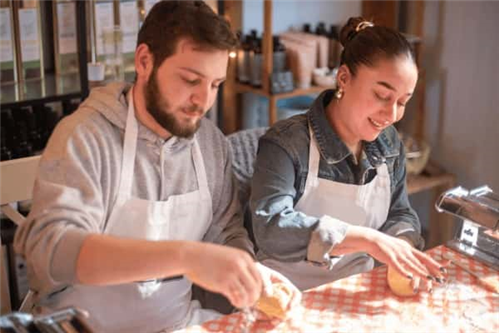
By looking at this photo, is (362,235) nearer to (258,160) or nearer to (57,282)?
(258,160)

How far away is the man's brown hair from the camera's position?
1.56 metres

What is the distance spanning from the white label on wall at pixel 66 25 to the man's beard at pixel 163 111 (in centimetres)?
109

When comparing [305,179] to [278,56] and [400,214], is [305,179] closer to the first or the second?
[400,214]

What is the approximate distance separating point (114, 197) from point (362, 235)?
541mm

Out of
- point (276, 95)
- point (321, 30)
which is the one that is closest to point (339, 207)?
point (276, 95)

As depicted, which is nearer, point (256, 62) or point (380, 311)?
point (380, 311)

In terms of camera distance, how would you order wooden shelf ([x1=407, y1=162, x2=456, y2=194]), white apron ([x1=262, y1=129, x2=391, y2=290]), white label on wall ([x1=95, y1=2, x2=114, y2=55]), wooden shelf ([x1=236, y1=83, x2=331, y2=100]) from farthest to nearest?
wooden shelf ([x1=407, y1=162, x2=456, y2=194]) < wooden shelf ([x1=236, y1=83, x2=331, y2=100]) < white label on wall ([x1=95, y1=2, x2=114, y2=55]) < white apron ([x1=262, y1=129, x2=391, y2=290])

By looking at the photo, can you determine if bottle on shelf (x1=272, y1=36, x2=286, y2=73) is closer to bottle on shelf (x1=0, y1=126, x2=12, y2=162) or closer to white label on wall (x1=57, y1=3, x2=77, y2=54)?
white label on wall (x1=57, y1=3, x2=77, y2=54)

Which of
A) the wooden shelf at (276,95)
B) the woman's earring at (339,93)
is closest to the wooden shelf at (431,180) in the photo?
the wooden shelf at (276,95)

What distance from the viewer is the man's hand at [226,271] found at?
50.6 inches

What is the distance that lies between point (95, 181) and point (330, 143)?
23.9 inches

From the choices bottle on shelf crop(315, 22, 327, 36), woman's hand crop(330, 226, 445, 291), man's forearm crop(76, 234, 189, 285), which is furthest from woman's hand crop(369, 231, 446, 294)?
bottle on shelf crop(315, 22, 327, 36)

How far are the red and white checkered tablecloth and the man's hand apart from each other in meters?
0.20

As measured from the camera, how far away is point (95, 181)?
159cm
